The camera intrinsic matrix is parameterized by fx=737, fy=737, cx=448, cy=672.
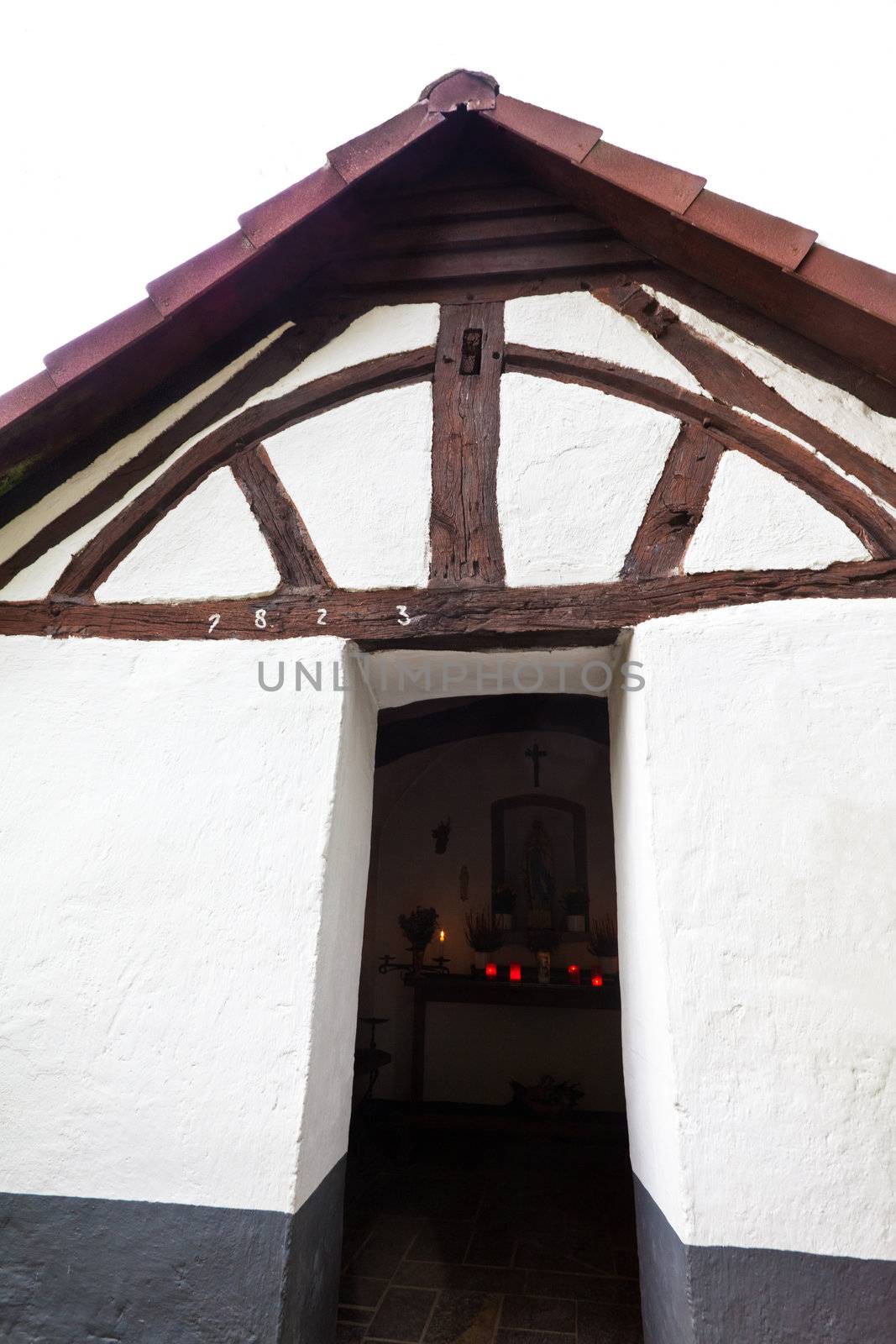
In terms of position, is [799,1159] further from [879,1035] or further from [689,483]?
[689,483]

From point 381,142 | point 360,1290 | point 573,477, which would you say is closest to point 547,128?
point 381,142

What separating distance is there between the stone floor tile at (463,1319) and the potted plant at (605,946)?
3262 millimetres

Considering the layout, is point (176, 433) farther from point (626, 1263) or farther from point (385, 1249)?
point (626, 1263)

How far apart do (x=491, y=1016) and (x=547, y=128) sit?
5.46m

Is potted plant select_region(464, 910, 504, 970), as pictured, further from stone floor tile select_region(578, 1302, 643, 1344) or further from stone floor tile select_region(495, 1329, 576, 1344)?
stone floor tile select_region(495, 1329, 576, 1344)

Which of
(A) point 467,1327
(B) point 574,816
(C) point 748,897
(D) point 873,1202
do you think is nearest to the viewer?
(D) point 873,1202

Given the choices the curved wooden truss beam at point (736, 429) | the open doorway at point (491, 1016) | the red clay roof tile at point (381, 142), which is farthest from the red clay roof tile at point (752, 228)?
the open doorway at point (491, 1016)

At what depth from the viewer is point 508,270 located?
8.28 feet

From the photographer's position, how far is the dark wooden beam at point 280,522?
2.21 meters

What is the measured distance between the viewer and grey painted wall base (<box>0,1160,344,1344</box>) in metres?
1.62

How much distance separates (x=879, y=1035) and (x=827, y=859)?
38 cm

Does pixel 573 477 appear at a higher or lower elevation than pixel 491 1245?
higher

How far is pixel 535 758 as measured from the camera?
6.18 meters

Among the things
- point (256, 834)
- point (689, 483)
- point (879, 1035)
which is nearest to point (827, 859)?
point (879, 1035)
